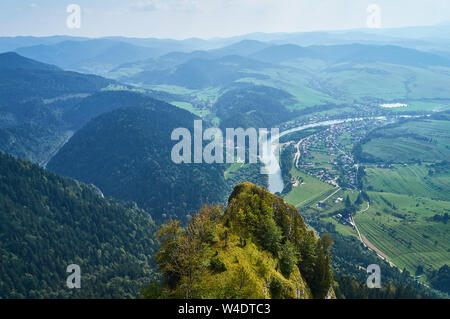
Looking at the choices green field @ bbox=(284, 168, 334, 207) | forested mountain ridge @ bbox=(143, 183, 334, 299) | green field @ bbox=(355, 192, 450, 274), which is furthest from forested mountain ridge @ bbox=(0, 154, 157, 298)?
green field @ bbox=(355, 192, 450, 274)

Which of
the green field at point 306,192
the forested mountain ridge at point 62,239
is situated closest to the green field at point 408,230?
the green field at point 306,192

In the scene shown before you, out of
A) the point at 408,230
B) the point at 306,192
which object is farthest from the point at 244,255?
the point at 306,192

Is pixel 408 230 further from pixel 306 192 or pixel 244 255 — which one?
pixel 244 255
